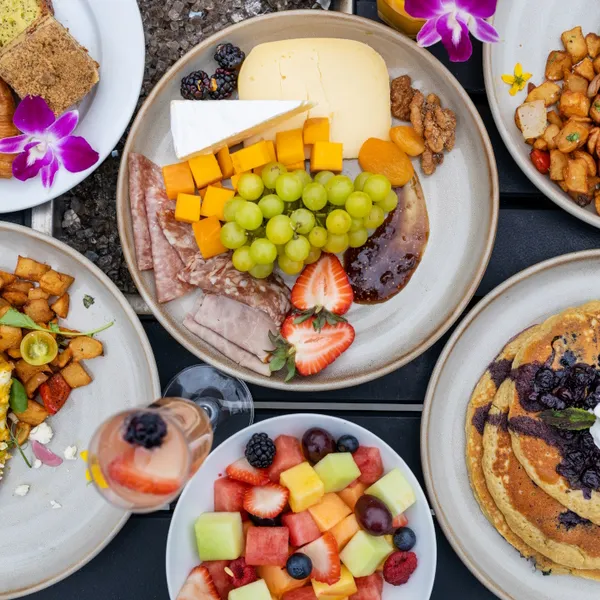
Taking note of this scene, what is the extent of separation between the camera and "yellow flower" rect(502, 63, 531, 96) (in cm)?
133

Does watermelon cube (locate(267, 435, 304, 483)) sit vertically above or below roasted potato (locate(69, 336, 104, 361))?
below

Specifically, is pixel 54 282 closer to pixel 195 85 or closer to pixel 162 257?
pixel 162 257

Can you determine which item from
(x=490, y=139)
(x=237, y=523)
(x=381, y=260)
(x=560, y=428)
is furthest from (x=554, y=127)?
(x=237, y=523)

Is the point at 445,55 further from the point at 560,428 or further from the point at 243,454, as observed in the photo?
the point at 243,454

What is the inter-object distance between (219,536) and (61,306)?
547mm

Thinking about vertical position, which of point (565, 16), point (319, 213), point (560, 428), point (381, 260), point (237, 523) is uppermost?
point (565, 16)

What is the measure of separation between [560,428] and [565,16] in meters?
0.84

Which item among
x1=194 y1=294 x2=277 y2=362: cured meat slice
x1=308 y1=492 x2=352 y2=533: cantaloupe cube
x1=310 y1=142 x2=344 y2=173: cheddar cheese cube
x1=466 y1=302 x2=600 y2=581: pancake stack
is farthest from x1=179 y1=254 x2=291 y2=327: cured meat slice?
x1=466 y1=302 x2=600 y2=581: pancake stack

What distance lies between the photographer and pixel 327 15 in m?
1.27

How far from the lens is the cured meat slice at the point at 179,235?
50.8 inches

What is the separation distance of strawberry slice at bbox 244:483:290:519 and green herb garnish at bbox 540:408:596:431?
1.68ft

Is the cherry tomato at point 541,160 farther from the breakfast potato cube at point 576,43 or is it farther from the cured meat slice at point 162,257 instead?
the cured meat slice at point 162,257

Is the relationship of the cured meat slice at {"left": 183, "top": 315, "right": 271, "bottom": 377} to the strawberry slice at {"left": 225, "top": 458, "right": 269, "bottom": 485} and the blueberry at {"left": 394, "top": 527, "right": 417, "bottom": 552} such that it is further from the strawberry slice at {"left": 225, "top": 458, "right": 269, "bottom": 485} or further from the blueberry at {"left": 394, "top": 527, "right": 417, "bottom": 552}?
the blueberry at {"left": 394, "top": 527, "right": 417, "bottom": 552}

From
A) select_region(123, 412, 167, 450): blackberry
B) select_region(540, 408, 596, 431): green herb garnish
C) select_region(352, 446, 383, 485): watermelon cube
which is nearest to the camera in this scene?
select_region(123, 412, 167, 450): blackberry
